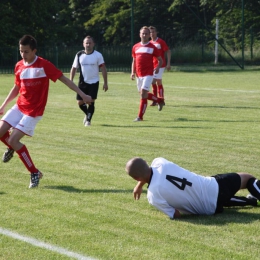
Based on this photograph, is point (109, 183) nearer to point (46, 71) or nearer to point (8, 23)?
point (46, 71)

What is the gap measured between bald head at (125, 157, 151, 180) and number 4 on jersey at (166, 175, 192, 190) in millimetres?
232

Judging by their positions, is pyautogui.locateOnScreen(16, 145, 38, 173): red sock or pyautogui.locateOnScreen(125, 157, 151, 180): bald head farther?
pyautogui.locateOnScreen(16, 145, 38, 173): red sock

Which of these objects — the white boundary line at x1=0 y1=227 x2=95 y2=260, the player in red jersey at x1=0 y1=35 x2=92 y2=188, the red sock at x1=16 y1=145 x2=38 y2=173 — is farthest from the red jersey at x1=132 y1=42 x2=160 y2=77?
the white boundary line at x1=0 y1=227 x2=95 y2=260

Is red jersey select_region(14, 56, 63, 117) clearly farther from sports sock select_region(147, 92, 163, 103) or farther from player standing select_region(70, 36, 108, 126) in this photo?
sports sock select_region(147, 92, 163, 103)

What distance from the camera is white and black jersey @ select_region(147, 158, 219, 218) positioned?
6680 mm

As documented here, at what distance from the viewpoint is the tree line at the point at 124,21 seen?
4338cm

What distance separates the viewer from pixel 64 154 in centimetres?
1089

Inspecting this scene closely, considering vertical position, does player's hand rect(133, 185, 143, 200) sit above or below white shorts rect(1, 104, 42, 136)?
below

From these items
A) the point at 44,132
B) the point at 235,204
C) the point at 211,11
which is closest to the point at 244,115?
the point at 44,132

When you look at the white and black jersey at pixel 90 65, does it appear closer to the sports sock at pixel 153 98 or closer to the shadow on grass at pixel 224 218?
the sports sock at pixel 153 98

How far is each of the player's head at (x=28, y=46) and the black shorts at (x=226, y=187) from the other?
3.00m

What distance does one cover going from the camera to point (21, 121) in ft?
28.6

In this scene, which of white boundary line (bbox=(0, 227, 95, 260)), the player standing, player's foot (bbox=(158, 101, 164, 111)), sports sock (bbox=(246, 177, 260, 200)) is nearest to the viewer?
white boundary line (bbox=(0, 227, 95, 260))

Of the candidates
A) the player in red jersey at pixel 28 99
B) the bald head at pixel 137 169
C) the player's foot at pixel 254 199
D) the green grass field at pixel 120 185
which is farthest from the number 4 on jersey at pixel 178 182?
the player in red jersey at pixel 28 99
